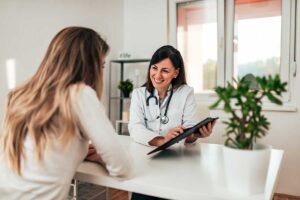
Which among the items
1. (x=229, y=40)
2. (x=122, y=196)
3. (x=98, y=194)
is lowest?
(x=122, y=196)

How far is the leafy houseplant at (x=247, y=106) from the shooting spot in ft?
2.34

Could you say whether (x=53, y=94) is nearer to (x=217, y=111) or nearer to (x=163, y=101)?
(x=163, y=101)

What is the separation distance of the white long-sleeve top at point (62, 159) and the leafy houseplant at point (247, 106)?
354 millimetres

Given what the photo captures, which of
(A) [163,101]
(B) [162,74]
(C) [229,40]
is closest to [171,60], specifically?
(B) [162,74]

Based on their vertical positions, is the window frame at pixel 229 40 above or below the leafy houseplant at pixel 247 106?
above

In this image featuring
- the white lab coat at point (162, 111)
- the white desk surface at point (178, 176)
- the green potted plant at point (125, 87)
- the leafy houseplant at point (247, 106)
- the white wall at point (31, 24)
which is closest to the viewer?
the leafy houseplant at point (247, 106)

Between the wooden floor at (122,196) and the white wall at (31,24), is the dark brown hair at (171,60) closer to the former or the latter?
the white wall at (31,24)

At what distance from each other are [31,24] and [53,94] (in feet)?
6.03

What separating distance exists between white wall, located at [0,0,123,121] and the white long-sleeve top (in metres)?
1.52

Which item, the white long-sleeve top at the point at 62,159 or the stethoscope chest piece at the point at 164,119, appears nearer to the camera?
the white long-sleeve top at the point at 62,159

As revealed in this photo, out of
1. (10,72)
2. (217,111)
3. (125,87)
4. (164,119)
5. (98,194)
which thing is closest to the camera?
(164,119)

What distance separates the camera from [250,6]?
9.95 feet

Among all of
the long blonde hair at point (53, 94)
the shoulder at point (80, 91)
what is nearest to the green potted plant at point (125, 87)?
the long blonde hair at point (53, 94)

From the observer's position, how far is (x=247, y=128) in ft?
2.42
